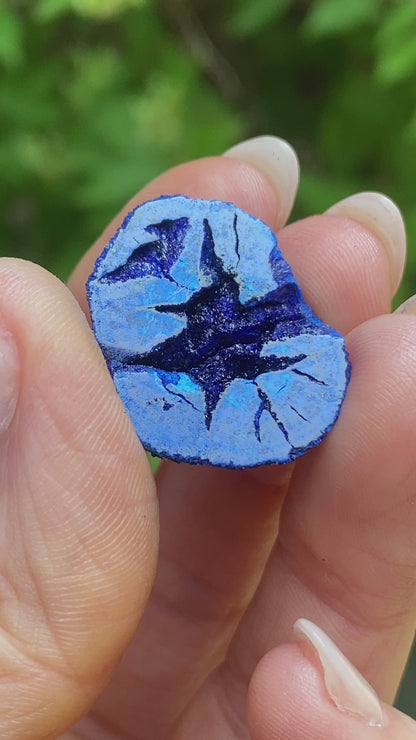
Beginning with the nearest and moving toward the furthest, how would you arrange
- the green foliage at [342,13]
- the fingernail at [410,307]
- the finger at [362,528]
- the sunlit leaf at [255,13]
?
→ 1. the finger at [362,528]
2. the fingernail at [410,307]
3. the green foliage at [342,13]
4. the sunlit leaf at [255,13]

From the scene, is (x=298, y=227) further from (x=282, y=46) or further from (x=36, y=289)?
(x=282, y=46)

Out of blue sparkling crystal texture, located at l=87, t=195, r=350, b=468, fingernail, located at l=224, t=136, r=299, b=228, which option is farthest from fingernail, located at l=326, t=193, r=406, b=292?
blue sparkling crystal texture, located at l=87, t=195, r=350, b=468

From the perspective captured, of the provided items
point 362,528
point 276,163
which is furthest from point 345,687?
point 276,163

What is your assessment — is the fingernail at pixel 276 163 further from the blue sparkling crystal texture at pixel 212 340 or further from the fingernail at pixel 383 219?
the blue sparkling crystal texture at pixel 212 340

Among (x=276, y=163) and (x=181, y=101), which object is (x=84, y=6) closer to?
(x=181, y=101)

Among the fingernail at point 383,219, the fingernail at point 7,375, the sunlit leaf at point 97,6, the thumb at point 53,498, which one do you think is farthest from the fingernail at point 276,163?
the fingernail at point 7,375

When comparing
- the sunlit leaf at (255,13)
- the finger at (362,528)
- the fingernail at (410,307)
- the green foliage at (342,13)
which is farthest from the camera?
the sunlit leaf at (255,13)
